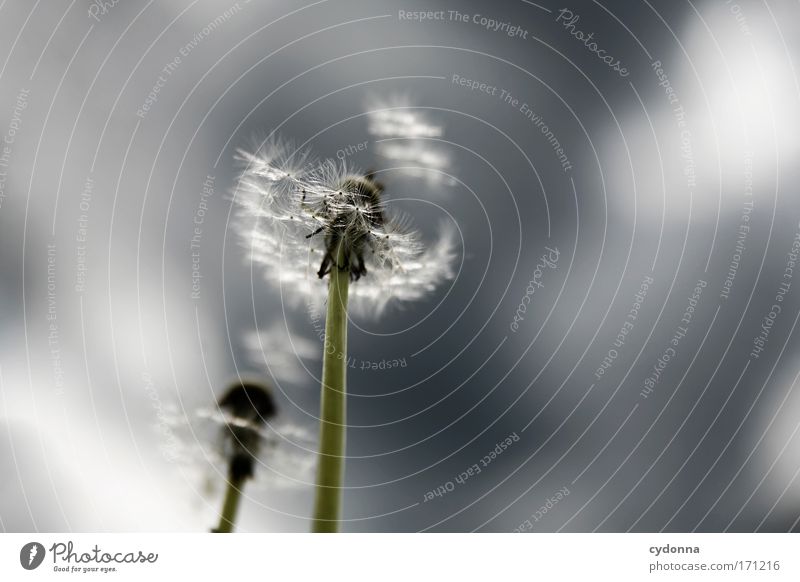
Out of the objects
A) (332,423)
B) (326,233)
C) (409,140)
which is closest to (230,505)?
(332,423)

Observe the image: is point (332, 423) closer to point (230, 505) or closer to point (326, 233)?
point (230, 505)

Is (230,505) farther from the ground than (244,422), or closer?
closer

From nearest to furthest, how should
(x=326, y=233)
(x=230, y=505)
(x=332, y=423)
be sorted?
(x=332, y=423) → (x=230, y=505) → (x=326, y=233)

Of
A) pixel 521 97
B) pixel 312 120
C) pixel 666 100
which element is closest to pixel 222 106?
pixel 312 120

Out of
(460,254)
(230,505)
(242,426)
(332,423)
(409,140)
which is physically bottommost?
(230,505)

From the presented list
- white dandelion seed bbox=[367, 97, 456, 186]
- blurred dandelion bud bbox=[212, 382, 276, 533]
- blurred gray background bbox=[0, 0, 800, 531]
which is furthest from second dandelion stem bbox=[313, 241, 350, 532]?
white dandelion seed bbox=[367, 97, 456, 186]

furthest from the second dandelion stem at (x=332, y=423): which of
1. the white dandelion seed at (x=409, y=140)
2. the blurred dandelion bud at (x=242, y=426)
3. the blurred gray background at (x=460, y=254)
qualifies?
the white dandelion seed at (x=409, y=140)

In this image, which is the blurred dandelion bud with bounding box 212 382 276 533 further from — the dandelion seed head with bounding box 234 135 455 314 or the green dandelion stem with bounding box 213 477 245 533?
the dandelion seed head with bounding box 234 135 455 314
